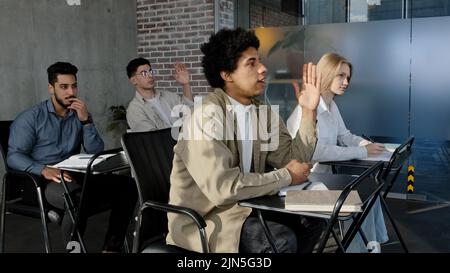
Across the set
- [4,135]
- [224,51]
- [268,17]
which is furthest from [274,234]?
[268,17]

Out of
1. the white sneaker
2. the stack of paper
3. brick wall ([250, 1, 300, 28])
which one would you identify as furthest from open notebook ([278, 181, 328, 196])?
brick wall ([250, 1, 300, 28])

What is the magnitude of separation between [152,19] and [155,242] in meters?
4.58

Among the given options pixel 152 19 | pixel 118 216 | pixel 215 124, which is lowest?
pixel 118 216

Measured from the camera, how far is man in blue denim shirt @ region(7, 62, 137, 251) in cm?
310

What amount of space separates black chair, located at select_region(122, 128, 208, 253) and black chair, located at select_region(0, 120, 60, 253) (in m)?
0.82

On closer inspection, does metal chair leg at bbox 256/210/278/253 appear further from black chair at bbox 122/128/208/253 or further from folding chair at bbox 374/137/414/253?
folding chair at bbox 374/137/414/253

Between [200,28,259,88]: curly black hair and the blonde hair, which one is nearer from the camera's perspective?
[200,28,259,88]: curly black hair

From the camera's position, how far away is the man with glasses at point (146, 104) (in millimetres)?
4074

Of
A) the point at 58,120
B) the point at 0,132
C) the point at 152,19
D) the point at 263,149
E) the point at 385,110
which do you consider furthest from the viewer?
the point at 152,19

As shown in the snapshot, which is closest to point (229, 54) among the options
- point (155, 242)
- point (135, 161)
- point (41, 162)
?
point (135, 161)

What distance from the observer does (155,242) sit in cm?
222

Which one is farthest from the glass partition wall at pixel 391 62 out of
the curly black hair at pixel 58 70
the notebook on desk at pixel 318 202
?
the notebook on desk at pixel 318 202
